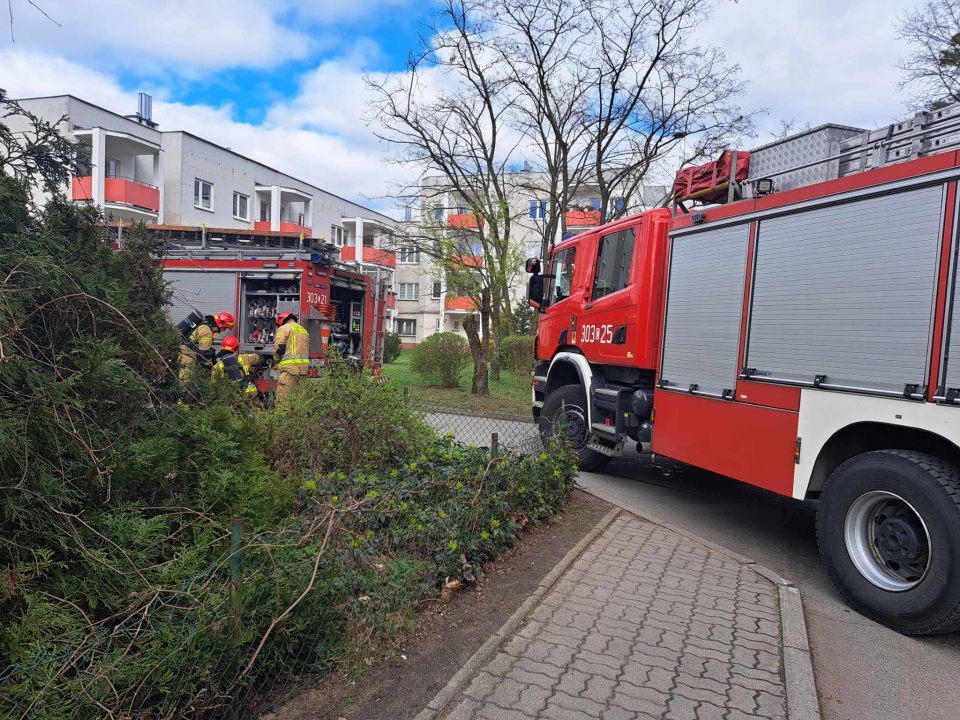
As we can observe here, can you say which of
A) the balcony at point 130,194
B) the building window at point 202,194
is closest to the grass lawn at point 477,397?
the balcony at point 130,194

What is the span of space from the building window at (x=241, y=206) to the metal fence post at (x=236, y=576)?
1385 inches

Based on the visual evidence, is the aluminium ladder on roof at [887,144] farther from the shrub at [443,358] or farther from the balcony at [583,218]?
the balcony at [583,218]

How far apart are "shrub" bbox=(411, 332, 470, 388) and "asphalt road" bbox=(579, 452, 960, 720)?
8.50 metres

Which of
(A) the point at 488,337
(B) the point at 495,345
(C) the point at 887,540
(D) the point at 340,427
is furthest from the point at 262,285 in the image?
(C) the point at 887,540

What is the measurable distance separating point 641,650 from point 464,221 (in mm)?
15760

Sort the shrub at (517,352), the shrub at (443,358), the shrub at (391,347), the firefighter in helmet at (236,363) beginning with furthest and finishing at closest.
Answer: the shrub at (391,347), the shrub at (517,352), the shrub at (443,358), the firefighter in helmet at (236,363)

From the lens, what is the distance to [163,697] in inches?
97.9

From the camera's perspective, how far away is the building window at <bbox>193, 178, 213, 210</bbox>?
3177cm

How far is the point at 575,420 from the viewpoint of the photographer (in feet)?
25.4

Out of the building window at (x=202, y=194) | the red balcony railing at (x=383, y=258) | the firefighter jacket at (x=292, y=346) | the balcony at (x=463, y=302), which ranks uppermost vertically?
the building window at (x=202, y=194)

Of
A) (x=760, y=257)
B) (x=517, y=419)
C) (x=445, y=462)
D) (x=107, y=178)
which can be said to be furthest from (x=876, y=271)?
(x=107, y=178)

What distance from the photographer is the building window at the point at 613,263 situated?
702 centimetres

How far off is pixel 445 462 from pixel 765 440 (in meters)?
2.44

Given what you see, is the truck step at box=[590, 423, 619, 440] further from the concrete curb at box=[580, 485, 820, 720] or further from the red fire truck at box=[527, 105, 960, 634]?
the concrete curb at box=[580, 485, 820, 720]
